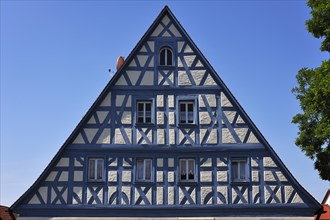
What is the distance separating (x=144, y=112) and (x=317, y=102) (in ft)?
→ 22.2

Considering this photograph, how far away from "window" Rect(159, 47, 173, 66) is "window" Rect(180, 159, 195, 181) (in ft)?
13.4

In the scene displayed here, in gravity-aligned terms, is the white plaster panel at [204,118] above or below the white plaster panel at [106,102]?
below

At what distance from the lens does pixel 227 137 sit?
1831 centimetres

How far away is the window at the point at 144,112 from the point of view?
18531 millimetres

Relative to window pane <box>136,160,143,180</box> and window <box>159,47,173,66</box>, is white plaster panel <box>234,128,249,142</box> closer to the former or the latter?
window <box>159,47,173,66</box>

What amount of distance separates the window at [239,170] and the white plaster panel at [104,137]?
16.4 feet

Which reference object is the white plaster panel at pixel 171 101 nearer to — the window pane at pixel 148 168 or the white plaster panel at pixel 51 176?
the window pane at pixel 148 168

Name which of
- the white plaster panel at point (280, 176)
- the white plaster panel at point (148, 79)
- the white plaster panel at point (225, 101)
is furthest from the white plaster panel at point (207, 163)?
the white plaster panel at point (148, 79)

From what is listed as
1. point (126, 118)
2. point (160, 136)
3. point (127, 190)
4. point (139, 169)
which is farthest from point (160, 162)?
point (126, 118)

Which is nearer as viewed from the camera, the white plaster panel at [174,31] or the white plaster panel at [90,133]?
the white plaster panel at [90,133]

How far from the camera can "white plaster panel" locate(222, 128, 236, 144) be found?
1827 cm

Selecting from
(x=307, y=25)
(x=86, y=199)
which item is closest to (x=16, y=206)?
(x=86, y=199)

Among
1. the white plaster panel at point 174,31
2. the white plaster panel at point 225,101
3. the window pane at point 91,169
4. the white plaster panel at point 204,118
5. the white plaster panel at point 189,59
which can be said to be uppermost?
the white plaster panel at point 174,31

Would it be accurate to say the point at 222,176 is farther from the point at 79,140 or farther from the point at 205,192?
the point at 79,140
